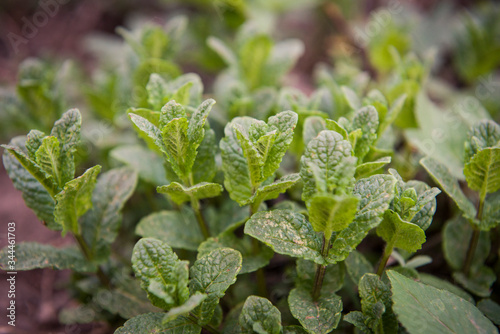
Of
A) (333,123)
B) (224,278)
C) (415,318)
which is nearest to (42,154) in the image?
(224,278)

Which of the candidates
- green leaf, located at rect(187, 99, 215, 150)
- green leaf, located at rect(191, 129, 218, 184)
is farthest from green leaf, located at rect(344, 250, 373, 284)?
green leaf, located at rect(187, 99, 215, 150)

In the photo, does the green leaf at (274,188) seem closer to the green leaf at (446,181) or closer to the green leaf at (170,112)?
the green leaf at (170,112)

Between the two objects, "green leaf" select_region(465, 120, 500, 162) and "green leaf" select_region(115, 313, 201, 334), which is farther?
"green leaf" select_region(465, 120, 500, 162)

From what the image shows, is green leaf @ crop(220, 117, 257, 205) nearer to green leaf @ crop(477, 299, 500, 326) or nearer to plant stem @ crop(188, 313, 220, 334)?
plant stem @ crop(188, 313, 220, 334)

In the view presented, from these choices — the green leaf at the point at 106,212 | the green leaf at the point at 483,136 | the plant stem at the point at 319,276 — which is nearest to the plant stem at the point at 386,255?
the plant stem at the point at 319,276

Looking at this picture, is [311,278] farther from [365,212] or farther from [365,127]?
[365,127]

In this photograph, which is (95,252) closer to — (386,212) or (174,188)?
(174,188)
